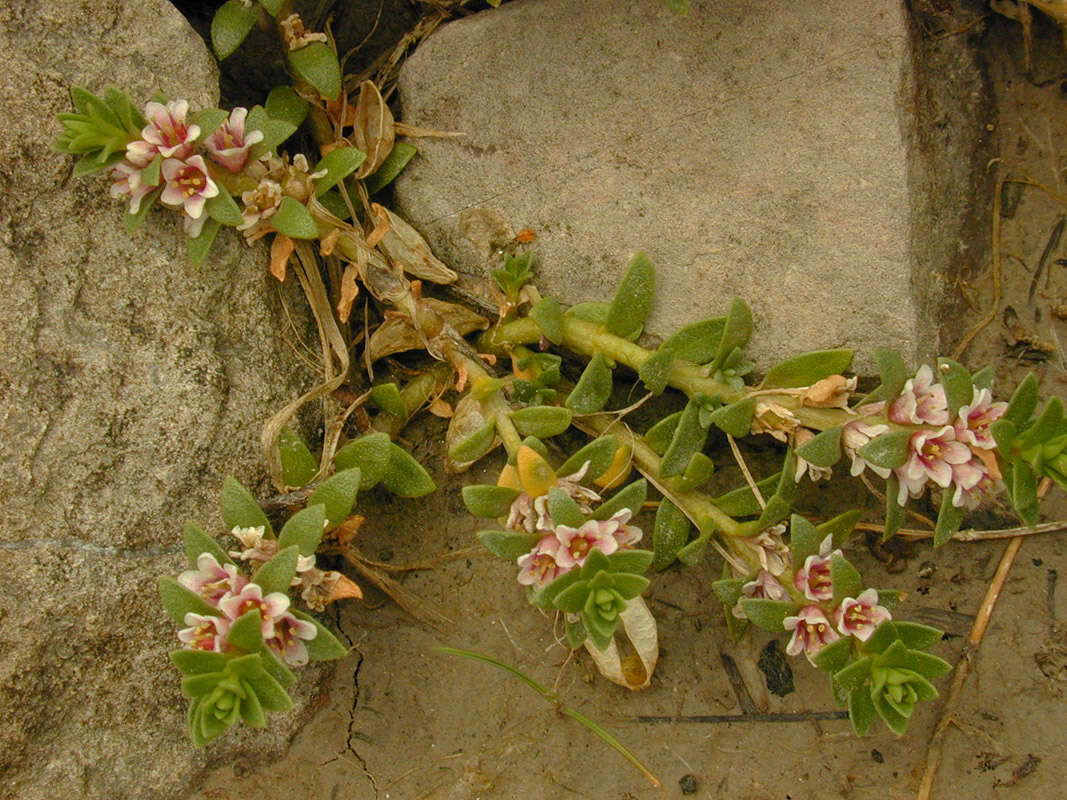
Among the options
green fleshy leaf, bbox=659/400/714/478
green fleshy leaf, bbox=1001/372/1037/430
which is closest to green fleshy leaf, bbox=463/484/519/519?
green fleshy leaf, bbox=659/400/714/478

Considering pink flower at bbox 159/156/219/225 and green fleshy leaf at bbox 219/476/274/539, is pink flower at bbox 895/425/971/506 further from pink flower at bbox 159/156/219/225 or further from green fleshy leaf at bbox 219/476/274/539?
pink flower at bbox 159/156/219/225

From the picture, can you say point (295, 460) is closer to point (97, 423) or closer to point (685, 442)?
point (97, 423)

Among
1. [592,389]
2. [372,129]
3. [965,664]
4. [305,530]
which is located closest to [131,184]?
[372,129]

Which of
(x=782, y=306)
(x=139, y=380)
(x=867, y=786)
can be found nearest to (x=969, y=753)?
(x=867, y=786)

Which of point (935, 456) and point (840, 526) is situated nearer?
point (935, 456)

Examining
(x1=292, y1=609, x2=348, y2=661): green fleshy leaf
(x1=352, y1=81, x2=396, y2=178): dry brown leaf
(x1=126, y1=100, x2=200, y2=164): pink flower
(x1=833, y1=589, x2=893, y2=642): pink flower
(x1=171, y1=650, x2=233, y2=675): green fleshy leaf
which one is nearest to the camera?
(x1=171, y1=650, x2=233, y2=675): green fleshy leaf

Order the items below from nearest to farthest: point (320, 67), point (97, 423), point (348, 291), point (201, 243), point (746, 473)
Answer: point (97, 423) → point (201, 243) → point (746, 473) → point (320, 67) → point (348, 291)

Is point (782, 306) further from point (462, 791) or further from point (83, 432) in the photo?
point (83, 432)
